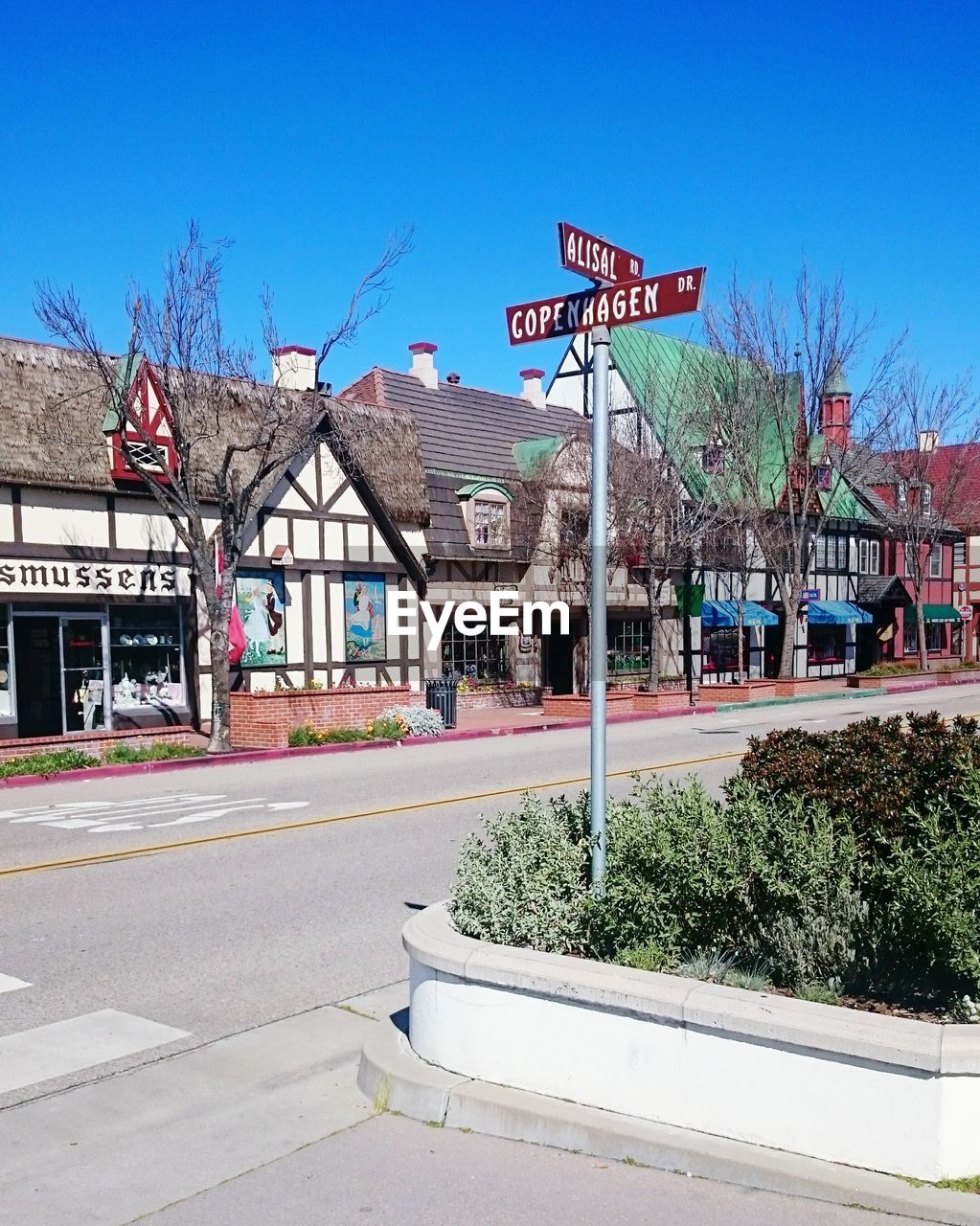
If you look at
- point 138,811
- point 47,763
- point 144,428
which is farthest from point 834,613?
point 138,811

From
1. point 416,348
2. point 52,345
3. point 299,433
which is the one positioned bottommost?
point 299,433

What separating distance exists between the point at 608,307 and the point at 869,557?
145 ft

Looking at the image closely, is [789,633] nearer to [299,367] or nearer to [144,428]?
[299,367]

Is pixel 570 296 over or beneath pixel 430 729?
over

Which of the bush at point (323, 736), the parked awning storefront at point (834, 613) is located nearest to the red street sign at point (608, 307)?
the bush at point (323, 736)

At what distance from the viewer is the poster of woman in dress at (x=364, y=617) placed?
26.3m

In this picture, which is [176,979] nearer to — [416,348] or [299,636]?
[299,636]

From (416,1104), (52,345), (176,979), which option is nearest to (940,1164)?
(416,1104)

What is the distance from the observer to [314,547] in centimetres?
2539

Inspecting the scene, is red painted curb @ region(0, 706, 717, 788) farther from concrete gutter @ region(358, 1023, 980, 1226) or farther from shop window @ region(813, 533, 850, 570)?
shop window @ region(813, 533, 850, 570)

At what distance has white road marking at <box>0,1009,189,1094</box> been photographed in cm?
590

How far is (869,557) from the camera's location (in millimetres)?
47781

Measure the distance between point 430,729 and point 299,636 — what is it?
3682 millimetres

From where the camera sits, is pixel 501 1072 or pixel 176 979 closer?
pixel 501 1072
